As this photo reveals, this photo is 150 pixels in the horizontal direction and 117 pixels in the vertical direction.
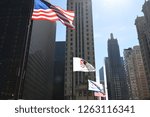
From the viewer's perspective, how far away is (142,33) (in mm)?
124000

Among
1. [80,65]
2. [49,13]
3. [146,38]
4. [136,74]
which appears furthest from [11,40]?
[136,74]

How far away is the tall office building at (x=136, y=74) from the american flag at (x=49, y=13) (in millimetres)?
136296

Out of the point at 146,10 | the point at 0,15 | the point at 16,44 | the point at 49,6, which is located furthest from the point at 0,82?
the point at 146,10

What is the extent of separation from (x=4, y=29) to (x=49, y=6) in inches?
3778

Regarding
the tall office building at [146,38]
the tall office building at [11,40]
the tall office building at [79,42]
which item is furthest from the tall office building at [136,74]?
the tall office building at [11,40]

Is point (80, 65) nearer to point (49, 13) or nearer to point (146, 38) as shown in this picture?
point (49, 13)

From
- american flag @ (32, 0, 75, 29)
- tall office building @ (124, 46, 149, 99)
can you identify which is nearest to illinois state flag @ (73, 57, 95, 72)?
Answer: american flag @ (32, 0, 75, 29)

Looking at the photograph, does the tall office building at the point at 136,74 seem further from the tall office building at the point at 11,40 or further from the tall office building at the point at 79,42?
the tall office building at the point at 11,40

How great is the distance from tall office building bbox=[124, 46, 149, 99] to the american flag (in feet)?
447

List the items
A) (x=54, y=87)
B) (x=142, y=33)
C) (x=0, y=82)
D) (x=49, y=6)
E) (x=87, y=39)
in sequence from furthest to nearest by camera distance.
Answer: (x=54, y=87)
(x=142, y=33)
(x=87, y=39)
(x=0, y=82)
(x=49, y=6)

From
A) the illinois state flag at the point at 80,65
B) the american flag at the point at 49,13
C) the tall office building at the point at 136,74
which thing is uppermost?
the tall office building at the point at 136,74

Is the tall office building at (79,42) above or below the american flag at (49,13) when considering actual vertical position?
above

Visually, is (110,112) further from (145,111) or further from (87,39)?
(87,39)

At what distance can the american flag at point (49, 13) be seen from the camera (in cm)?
1420
